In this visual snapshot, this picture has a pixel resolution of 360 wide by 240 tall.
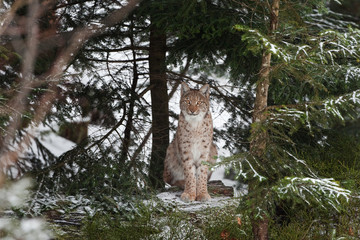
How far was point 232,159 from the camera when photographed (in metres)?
3.36

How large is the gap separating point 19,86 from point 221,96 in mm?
3385

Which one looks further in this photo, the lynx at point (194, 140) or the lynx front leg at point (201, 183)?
the lynx front leg at point (201, 183)

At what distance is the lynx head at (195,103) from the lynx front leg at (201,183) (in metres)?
0.62

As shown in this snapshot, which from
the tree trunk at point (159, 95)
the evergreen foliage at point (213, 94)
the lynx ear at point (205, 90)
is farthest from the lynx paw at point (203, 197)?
the tree trunk at point (159, 95)

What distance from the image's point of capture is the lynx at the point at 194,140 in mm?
5113

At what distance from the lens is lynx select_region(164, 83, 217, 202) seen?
5113 millimetres

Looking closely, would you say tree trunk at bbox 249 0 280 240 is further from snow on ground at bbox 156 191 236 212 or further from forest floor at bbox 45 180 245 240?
snow on ground at bbox 156 191 236 212

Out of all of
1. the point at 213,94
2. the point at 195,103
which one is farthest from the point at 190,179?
the point at 213,94

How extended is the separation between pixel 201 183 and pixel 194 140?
506 mm

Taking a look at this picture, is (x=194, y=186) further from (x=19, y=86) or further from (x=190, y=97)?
(x=19, y=86)

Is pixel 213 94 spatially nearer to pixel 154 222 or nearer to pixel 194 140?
pixel 194 140

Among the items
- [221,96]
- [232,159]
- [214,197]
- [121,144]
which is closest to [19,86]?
[232,159]

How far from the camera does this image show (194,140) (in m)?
5.23

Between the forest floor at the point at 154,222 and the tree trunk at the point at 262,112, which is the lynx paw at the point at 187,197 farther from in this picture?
the tree trunk at the point at 262,112
